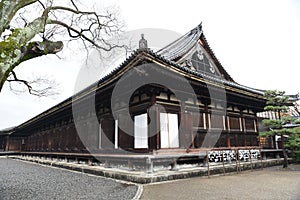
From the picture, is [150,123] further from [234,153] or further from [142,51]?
[234,153]

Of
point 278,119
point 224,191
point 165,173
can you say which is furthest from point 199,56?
point 224,191

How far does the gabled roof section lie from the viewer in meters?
12.9

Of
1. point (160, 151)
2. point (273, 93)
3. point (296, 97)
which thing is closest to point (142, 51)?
point (160, 151)

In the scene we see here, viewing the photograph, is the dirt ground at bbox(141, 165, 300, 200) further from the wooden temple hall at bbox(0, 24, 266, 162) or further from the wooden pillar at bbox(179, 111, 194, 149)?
the wooden pillar at bbox(179, 111, 194, 149)

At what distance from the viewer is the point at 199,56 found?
46.3 feet

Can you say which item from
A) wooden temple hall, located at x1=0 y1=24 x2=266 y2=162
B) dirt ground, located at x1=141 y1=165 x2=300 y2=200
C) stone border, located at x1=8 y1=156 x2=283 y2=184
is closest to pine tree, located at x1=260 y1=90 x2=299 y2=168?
wooden temple hall, located at x1=0 y1=24 x2=266 y2=162

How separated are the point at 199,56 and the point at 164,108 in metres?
6.60

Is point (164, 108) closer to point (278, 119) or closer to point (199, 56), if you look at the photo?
point (278, 119)

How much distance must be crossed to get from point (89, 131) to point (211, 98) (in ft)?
25.1

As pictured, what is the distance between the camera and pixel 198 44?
1446 centimetres

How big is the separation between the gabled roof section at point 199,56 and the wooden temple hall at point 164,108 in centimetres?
5

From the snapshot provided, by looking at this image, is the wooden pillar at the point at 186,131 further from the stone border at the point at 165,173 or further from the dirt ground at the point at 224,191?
the dirt ground at the point at 224,191

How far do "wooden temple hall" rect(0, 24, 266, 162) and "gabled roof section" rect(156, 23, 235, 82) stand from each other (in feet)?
0.18

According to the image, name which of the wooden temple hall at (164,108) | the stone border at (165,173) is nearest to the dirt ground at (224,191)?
the stone border at (165,173)
